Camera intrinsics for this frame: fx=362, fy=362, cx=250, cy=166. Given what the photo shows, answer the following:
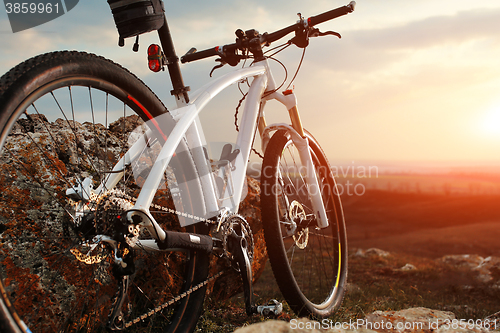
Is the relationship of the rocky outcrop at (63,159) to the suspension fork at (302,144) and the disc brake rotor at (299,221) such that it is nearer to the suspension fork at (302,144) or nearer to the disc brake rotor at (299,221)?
the disc brake rotor at (299,221)

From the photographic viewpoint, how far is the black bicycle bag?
185 cm

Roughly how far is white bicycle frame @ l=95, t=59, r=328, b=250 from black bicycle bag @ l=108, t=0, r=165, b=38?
48cm

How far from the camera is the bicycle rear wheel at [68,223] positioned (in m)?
1.53

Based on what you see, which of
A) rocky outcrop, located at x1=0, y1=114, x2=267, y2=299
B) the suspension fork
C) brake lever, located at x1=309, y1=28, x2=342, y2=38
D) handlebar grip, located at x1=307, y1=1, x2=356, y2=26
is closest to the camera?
rocky outcrop, located at x1=0, y1=114, x2=267, y2=299

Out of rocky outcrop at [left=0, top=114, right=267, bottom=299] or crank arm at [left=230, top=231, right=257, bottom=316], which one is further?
crank arm at [left=230, top=231, right=257, bottom=316]

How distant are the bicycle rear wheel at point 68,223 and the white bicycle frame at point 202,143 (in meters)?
0.11

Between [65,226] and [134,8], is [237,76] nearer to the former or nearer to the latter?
[134,8]

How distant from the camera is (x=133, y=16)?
72.9 inches

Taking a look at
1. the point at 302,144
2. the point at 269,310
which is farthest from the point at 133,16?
the point at 269,310

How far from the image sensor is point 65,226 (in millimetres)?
1731

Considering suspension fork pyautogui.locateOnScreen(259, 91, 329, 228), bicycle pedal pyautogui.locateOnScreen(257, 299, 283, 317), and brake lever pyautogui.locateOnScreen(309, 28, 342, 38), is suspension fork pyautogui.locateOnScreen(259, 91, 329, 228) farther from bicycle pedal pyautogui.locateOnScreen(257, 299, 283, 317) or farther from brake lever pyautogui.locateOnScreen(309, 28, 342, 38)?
bicycle pedal pyautogui.locateOnScreen(257, 299, 283, 317)

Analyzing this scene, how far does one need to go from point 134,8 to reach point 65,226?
114 centimetres

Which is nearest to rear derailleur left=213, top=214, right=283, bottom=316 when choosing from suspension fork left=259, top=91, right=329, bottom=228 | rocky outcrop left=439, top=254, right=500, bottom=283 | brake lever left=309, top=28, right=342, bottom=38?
suspension fork left=259, top=91, right=329, bottom=228

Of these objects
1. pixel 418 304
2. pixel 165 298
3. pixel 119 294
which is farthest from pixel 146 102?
pixel 418 304
